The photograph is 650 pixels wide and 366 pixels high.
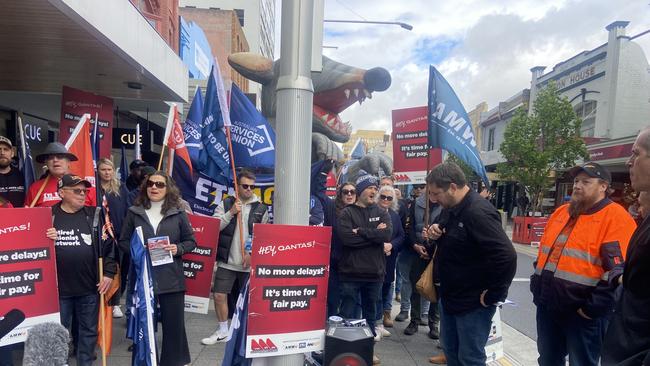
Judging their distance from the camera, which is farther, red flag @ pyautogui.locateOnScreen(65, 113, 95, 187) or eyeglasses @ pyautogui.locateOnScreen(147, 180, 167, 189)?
red flag @ pyautogui.locateOnScreen(65, 113, 95, 187)

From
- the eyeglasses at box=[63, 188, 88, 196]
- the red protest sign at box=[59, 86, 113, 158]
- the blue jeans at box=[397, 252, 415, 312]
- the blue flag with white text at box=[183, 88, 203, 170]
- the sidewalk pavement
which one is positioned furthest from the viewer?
the red protest sign at box=[59, 86, 113, 158]

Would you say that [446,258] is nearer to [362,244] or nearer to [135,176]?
[362,244]

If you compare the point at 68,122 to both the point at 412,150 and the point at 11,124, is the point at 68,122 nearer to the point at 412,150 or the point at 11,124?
the point at 11,124

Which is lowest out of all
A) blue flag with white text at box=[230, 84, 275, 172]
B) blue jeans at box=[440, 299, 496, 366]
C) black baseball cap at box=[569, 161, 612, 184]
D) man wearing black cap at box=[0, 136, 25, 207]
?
blue jeans at box=[440, 299, 496, 366]

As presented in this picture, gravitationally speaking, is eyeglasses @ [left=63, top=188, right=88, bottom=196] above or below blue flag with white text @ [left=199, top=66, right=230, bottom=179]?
below

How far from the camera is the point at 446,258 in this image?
3.14 metres

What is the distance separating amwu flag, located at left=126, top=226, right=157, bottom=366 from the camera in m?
3.40

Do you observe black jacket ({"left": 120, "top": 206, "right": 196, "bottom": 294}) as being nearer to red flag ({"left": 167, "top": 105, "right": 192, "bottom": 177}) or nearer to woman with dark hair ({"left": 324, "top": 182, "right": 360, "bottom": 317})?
red flag ({"left": 167, "top": 105, "right": 192, "bottom": 177})

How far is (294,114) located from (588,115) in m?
23.6

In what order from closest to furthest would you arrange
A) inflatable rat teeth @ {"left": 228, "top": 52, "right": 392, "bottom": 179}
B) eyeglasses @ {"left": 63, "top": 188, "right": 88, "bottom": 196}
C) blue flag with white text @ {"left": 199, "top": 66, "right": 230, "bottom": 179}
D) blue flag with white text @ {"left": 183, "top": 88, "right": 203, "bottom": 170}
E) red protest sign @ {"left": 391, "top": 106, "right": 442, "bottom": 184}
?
1. eyeglasses @ {"left": 63, "top": 188, "right": 88, "bottom": 196}
2. blue flag with white text @ {"left": 199, "top": 66, "right": 230, "bottom": 179}
3. blue flag with white text @ {"left": 183, "top": 88, "right": 203, "bottom": 170}
4. inflatable rat teeth @ {"left": 228, "top": 52, "right": 392, "bottom": 179}
5. red protest sign @ {"left": 391, "top": 106, "right": 442, "bottom": 184}

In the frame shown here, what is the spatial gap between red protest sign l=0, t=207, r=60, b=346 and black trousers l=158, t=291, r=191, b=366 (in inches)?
31.0

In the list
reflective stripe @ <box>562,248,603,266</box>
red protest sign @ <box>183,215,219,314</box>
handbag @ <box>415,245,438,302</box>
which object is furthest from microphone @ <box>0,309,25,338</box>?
reflective stripe @ <box>562,248,603,266</box>

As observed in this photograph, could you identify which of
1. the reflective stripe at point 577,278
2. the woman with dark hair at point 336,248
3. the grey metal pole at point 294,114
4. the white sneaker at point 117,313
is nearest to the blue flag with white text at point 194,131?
the woman with dark hair at point 336,248

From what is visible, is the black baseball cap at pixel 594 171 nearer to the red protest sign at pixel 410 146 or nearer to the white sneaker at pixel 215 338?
the red protest sign at pixel 410 146
